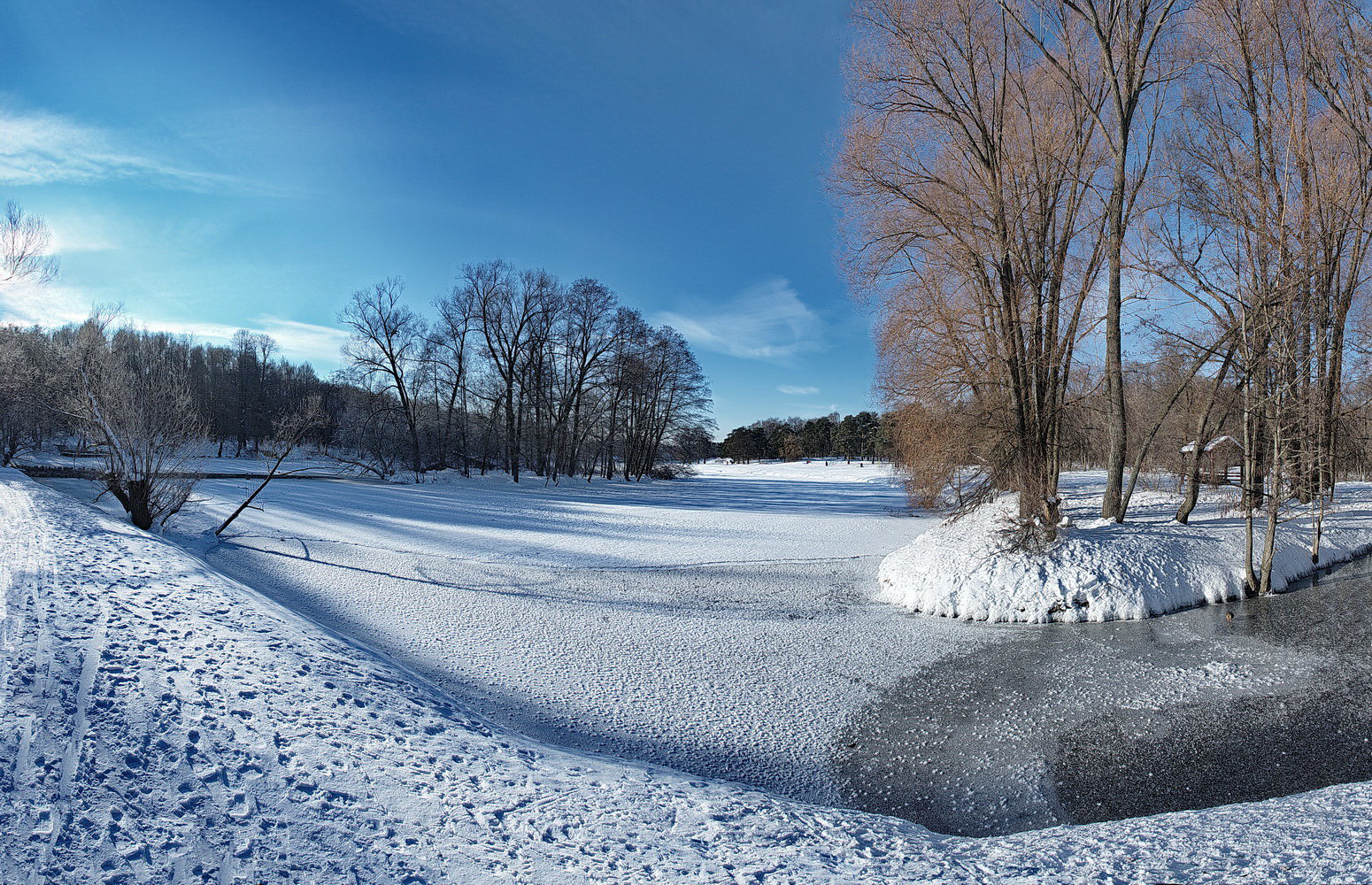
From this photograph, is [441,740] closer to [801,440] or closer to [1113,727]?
[1113,727]

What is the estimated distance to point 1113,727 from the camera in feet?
17.7

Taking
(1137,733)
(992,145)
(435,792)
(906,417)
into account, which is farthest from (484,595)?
(992,145)

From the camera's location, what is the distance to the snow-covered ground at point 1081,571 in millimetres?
8812

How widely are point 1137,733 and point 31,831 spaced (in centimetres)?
717

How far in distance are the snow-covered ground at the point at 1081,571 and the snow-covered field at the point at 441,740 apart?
2.50 feet

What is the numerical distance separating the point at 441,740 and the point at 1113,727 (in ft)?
18.0

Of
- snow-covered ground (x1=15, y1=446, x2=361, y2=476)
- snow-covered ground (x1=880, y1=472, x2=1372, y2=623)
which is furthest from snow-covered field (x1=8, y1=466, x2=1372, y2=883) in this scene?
snow-covered ground (x1=15, y1=446, x2=361, y2=476)

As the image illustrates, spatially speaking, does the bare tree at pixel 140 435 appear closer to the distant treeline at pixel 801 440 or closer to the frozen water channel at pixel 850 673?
the frozen water channel at pixel 850 673

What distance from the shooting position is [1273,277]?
407 inches

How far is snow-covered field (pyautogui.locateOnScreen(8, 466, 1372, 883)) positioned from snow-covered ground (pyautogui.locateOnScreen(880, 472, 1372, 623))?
762 millimetres

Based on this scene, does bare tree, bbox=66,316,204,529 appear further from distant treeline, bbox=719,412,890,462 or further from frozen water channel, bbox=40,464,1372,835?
distant treeline, bbox=719,412,890,462

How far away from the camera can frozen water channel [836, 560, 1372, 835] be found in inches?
170

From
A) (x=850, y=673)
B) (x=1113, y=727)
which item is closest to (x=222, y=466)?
(x=850, y=673)

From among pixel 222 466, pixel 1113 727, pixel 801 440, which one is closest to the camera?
pixel 1113 727
